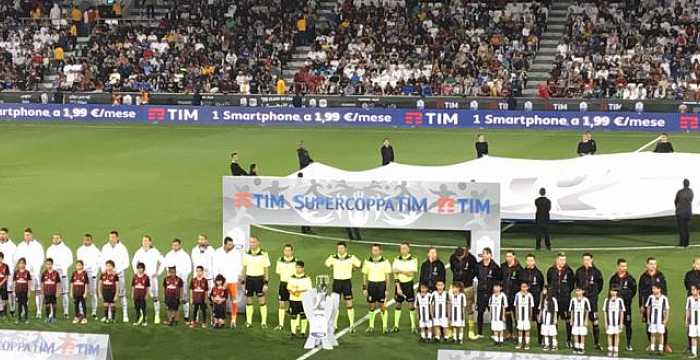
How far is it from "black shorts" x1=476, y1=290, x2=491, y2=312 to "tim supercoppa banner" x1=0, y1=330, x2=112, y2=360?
635cm

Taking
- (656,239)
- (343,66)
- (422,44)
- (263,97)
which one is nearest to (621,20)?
(422,44)

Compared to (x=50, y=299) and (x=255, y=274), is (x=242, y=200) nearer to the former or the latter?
(x=255, y=274)

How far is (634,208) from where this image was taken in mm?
26891

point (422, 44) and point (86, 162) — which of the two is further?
point (422, 44)

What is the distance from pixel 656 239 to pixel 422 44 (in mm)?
30448

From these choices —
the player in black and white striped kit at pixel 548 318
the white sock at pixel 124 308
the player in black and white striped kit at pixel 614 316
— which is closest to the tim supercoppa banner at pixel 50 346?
the white sock at pixel 124 308

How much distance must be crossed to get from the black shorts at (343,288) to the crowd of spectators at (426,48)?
3159cm

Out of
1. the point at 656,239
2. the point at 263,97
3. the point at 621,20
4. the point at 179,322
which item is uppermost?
the point at 621,20

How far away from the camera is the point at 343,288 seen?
20.2 meters

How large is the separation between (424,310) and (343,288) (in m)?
1.70

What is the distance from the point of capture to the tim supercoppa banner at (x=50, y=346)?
52.5 feet

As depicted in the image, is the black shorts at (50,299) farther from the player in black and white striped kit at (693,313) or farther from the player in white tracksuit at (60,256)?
the player in black and white striped kit at (693,313)

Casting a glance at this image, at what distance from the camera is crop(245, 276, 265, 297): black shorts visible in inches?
797

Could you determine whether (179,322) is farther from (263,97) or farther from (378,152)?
(263,97)
